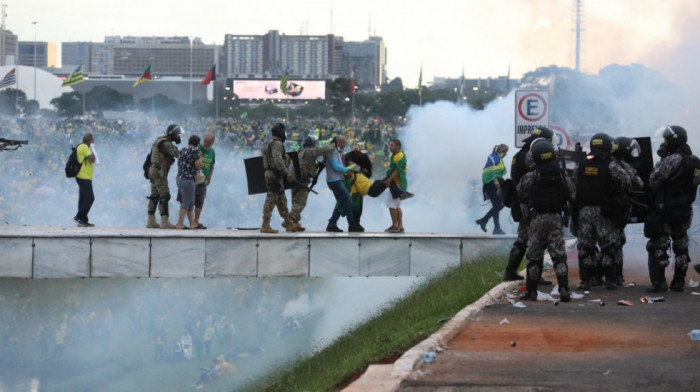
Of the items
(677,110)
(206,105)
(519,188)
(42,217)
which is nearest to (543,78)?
(677,110)

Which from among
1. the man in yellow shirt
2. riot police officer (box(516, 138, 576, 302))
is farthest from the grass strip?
the man in yellow shirt

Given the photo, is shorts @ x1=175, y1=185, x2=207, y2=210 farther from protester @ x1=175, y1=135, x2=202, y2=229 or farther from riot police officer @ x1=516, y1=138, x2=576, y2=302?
riot police officer @ x1=516, y1=138, x2=576, y2=302

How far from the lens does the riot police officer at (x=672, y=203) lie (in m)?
13.0

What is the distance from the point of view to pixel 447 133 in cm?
3525

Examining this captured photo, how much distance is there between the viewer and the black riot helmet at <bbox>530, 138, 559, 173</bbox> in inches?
475

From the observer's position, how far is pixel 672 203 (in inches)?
516

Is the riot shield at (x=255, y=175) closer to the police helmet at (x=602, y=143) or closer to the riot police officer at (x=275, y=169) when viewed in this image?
Answer: the riot police officer at (x=275, y=169)

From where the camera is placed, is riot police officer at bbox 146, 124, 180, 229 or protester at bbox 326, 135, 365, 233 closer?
protester at bbox 326, 135, 365, 233

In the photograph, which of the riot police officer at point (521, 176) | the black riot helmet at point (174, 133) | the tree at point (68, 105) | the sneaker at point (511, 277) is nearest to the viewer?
the riot police officer at point (521, 176)

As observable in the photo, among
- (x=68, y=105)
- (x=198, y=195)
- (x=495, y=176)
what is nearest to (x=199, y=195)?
(x=198, y=195)

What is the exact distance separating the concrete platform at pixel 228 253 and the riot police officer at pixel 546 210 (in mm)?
5643

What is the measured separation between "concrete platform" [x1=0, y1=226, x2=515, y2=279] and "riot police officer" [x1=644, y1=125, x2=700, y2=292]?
4.96 meters

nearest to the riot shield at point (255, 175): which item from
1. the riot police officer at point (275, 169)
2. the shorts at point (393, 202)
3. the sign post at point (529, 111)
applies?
the riot police officer at point (275, 169)

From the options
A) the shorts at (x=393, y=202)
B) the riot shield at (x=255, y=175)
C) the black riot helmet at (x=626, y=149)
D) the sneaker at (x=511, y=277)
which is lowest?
the sneaker at (x=511, y=277)
